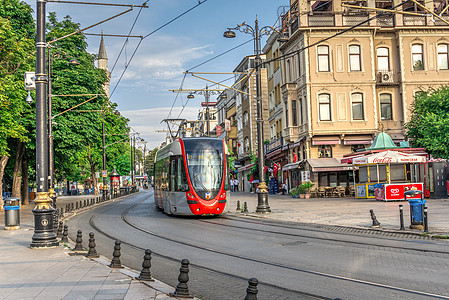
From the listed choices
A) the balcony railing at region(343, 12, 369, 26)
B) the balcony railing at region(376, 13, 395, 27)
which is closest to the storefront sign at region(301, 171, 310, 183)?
the balcony railing at region(343, 12, 369, 26)

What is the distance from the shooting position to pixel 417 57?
132ft

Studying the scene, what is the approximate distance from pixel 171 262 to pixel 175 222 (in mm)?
10021

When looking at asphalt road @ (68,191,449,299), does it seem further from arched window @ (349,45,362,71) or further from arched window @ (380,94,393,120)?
arched window @ (380,94,393,120)

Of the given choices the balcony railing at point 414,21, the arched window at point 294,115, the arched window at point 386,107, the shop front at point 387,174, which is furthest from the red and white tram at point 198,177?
Result: the balcony railing at point 414,21

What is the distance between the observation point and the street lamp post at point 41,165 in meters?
13.5

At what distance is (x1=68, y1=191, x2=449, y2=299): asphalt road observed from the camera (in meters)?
7.96

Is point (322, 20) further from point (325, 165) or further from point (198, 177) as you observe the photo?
point (198, 177)

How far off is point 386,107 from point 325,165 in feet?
25.0

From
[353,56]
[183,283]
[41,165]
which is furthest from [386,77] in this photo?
[183,283]

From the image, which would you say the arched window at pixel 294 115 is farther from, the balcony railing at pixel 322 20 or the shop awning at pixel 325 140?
the balcony railing at pixel 322 20

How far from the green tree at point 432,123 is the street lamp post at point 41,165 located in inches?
1068

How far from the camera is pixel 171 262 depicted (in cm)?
1119

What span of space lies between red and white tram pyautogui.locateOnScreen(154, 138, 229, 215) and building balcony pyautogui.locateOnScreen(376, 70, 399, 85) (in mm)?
22254

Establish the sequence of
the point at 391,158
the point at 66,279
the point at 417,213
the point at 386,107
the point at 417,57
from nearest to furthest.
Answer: the point at 66,279 → the point at 417,213 → the point at 391,158 → the point at 417,57 → the point at 386,107
